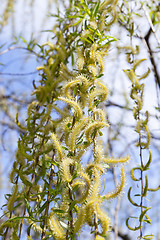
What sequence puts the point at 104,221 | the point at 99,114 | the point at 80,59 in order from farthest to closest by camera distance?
1. the point at 80,59
2. the point at 99,114
3. the point at 104,221

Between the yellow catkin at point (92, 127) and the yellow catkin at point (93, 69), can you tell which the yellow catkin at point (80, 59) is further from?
the yellow catkin at point (92, 127)

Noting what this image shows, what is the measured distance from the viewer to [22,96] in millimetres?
1764

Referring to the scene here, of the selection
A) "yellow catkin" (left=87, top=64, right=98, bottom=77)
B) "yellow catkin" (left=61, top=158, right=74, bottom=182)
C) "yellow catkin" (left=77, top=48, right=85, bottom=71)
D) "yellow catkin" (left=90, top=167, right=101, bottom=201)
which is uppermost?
"yellow catkin" (left=77, top=48, right=85, bottom=71)

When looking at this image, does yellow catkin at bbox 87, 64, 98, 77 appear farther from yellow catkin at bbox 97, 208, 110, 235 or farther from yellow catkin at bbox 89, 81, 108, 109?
yellow catkin at bbox 97, 208, 110, 235

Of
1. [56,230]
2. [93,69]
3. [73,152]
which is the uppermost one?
[93,69]

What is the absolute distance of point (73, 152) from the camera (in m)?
0.58

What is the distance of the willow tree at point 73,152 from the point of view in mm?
485

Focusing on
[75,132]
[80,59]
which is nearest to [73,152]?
[75,132]

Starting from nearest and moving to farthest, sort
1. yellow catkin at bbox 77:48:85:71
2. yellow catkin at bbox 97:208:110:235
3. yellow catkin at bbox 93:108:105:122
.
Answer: yellow catkin at bbox 97:208:110:235 → yellow catkin at bbox 93:108:105:122 → yellow catkin at bbox 77:48:85:71

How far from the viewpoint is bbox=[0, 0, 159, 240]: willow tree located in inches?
19.1

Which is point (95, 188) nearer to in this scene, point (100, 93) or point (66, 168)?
point (66, 168)

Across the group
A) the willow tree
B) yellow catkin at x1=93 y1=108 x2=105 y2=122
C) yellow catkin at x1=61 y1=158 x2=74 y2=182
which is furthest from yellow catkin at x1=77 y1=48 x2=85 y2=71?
yellow catkin at x1=61 y1=158 x2=74 y2=182

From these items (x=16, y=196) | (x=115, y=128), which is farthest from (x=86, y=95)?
(x=115, y=128)

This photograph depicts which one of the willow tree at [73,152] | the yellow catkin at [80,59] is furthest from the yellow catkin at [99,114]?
the yellow catkin at [80,59]
